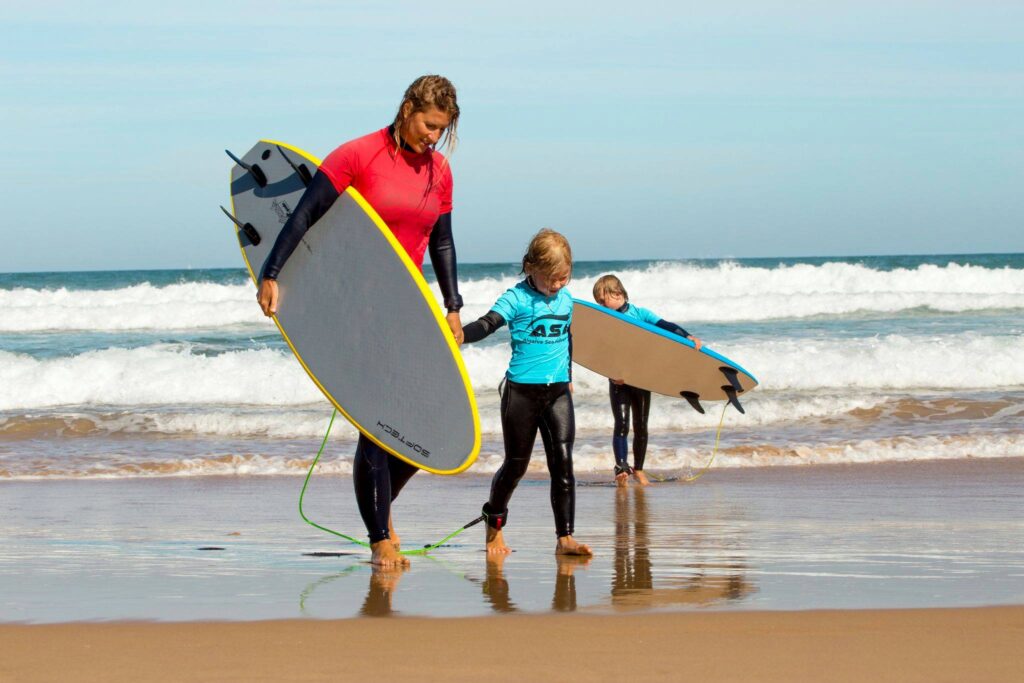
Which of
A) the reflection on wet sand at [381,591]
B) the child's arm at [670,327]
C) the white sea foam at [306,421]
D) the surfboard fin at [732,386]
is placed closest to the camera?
the reflection on wet sand at [381,591]

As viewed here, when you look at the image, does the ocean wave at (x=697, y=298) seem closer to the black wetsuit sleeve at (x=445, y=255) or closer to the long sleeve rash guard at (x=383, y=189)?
the black wetsuit sleeve at (x=445, y=255)

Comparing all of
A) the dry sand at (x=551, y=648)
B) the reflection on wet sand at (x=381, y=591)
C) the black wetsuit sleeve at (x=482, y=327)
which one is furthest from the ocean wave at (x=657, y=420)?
the dry sand at (x=551, y=648)

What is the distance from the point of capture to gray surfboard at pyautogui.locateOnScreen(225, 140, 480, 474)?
14.3 ft

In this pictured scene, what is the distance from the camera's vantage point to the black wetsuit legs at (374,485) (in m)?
4.53

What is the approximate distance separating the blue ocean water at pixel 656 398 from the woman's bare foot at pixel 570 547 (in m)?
3.46

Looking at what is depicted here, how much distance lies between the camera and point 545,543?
5.18 metres

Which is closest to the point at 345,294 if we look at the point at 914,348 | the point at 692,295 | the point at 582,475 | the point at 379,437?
the point at 379,437

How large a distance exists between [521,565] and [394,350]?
1.01 m

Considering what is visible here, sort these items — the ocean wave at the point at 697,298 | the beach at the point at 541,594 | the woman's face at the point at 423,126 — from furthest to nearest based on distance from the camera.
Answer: the ocean wave at the point at 697,298 < the woman's face at the point at 423,126 < the beach at the point at 541,594

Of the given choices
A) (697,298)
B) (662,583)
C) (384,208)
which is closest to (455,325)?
(384,208)

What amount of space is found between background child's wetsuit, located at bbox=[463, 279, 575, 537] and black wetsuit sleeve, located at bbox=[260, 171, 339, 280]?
31.6 inches

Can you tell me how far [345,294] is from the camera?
4.54 m

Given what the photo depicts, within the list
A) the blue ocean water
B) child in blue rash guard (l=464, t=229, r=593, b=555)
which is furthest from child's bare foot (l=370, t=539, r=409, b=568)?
the blue ocean water

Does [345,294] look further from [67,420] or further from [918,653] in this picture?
[67,420]
